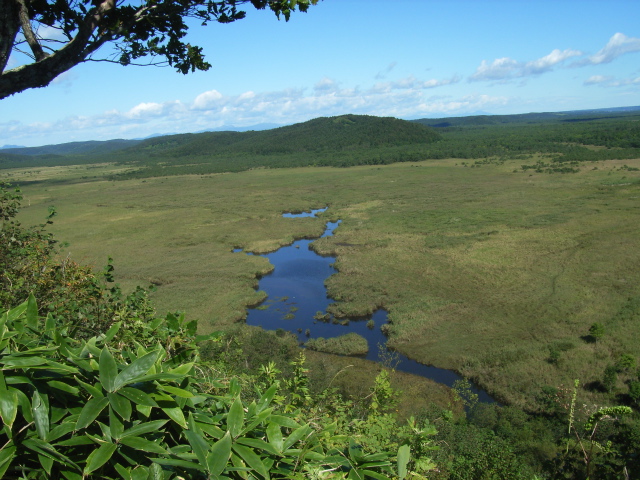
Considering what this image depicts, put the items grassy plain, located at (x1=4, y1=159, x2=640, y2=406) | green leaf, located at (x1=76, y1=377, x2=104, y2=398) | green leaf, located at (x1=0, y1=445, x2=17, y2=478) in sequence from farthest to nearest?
grassy plain, located at (x1=4, y1=159, x2=640, y2=406)
green leaf, located at (x1=76, y1=377, x2=104, y2=398)
green leaf, located at (x1=0, y1=445, x2=17, y2=478)

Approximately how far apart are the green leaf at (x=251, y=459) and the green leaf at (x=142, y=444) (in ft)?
0.84

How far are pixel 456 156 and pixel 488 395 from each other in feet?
230

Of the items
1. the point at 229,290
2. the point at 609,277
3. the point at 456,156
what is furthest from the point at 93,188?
the point at 609,277

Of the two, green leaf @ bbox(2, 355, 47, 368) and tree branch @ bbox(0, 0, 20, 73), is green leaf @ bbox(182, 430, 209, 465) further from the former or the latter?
tree branch @ bbox(0, 0, 20, 73)

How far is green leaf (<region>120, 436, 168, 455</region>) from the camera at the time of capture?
146 centimetres

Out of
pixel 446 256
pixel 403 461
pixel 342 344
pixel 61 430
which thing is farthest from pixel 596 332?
pixel 61 430

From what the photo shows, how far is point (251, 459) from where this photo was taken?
5.02 ft

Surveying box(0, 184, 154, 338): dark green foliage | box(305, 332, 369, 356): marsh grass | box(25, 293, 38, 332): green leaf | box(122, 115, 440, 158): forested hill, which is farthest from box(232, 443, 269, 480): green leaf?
box(122, 115, 440, 158): forested hill

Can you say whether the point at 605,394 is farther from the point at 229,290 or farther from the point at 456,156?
the point at 456,156

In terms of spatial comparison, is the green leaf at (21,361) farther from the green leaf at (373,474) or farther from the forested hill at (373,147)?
the forested hill at (373,147)

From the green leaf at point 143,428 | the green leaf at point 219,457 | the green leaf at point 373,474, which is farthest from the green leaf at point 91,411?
the green leaf at point 373,474

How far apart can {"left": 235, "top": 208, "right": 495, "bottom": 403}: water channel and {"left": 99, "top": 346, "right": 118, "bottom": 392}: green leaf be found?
43.3ft

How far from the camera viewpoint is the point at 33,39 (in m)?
3.05

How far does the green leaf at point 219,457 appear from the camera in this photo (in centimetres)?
141
